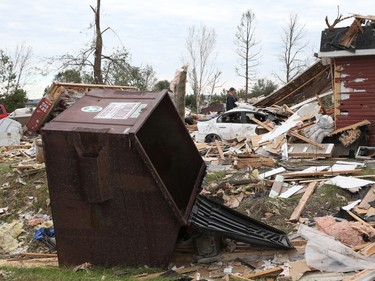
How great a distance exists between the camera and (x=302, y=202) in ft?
26.0

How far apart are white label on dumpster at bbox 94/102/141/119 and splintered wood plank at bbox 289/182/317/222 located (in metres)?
3.39

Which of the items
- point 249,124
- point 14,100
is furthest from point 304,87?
point 14,100

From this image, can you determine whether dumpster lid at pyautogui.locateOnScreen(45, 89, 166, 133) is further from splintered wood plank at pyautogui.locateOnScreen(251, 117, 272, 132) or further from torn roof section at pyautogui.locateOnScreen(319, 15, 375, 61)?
splintered wood plank at pyautogui.locateOnScreen(251, 117, 272, 132)

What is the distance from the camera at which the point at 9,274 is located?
5.09 m

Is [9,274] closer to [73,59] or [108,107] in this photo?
[108,107]

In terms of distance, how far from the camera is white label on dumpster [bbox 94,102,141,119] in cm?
545

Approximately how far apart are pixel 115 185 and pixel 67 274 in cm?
116

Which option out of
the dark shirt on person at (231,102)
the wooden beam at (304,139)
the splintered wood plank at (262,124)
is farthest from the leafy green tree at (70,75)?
the wooden beam at (304,139)

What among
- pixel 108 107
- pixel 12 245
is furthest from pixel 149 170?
pixel 12 245

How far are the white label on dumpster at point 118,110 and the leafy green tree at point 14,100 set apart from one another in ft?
124

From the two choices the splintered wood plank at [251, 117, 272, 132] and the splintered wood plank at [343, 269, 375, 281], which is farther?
the splintered wood plank at [251, 117, 272, 132]

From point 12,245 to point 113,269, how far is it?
10.5 feet

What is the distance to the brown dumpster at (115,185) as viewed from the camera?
16.7ft

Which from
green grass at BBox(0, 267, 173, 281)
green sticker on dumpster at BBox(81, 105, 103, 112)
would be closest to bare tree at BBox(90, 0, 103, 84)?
green sticker on dumpster at BBox(81, 105, 103, 112)
